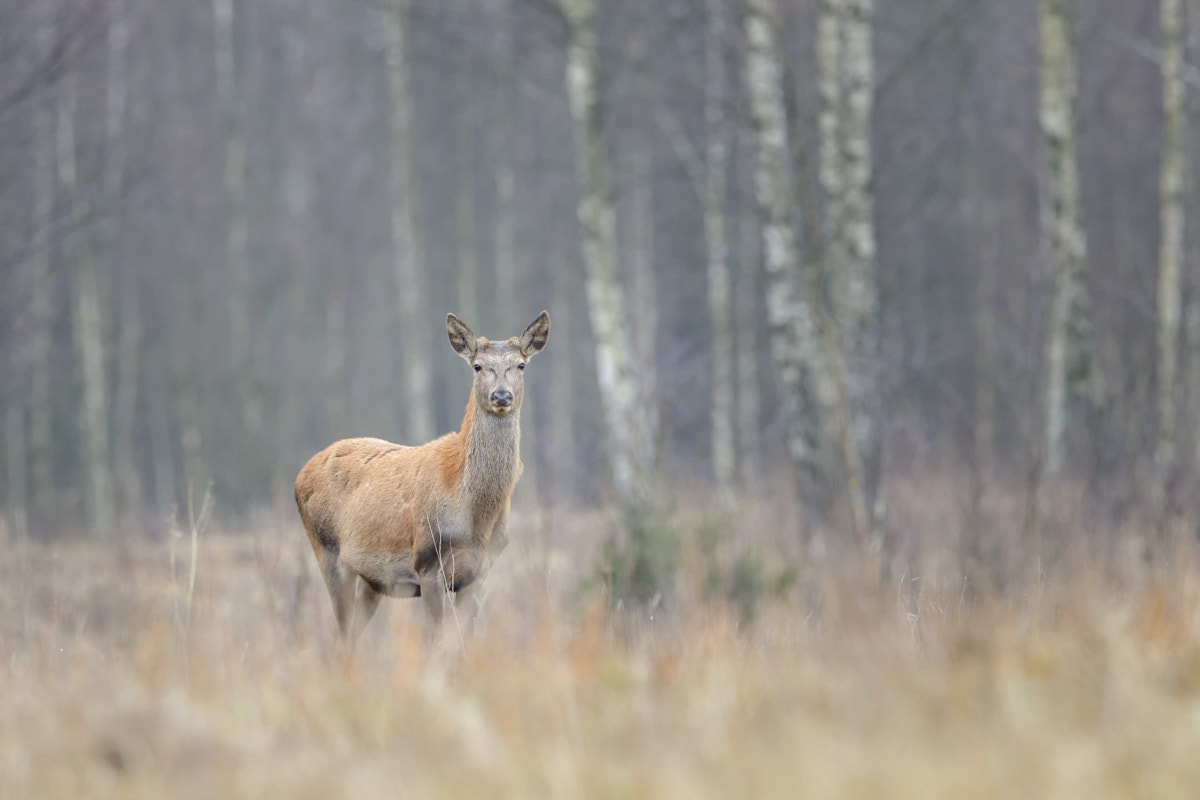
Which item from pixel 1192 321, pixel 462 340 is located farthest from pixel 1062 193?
pixel 462 340

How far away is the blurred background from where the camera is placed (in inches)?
383

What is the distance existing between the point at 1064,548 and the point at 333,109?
87.9ft

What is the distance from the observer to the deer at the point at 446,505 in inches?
217

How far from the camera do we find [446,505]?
5.57 metres

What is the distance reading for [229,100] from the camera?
21.3m

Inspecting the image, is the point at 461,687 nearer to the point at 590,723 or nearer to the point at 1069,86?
the point at 590,723

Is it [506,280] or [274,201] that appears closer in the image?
[506,280]

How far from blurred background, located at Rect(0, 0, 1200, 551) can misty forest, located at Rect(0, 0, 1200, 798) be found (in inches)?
4.4

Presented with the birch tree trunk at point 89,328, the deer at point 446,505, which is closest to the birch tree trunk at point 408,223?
the birch tree trunk at point 89,328

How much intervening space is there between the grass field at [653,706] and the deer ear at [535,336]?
1.56 m

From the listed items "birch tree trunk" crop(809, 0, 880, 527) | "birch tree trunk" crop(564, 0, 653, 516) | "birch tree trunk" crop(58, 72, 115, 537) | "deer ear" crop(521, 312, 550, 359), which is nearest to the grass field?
"deer ear" crop(521, 312, 550, 359)

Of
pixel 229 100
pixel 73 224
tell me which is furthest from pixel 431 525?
pixel 229 100

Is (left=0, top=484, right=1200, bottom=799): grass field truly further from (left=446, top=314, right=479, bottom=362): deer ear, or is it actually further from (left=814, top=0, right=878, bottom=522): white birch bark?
(left=814, top=0, right=878, bottom=522): white birch bark

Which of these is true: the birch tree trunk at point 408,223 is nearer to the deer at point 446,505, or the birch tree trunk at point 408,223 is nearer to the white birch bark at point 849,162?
the white birch bark at point 849,162
